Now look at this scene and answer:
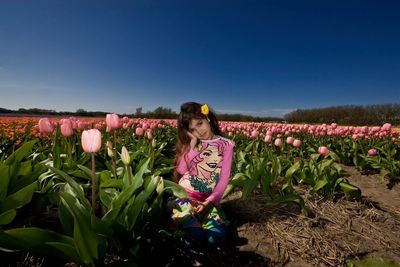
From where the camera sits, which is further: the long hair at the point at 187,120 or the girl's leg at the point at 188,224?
the long hair at the point at 187,120

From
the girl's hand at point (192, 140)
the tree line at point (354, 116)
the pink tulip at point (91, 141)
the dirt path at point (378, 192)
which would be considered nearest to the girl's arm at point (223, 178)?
the girl's hand at point (192, 140)

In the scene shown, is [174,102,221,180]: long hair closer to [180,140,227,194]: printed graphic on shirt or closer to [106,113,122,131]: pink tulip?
[180,140,227,194]: printed graphic on shirt

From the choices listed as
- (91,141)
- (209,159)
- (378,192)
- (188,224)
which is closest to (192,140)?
(209,159)

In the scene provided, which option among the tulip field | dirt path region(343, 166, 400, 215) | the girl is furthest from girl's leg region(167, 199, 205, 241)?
dirt path region(343, 166, 400, 215)

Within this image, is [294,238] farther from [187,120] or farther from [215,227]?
[187,120]

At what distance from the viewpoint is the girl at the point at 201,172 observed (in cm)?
284

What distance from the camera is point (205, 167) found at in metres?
3.43

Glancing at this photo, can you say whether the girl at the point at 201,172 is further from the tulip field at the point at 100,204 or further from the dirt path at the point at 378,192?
the dirt path at the point at 378,192

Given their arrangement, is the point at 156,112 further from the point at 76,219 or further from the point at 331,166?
the point at 76,219

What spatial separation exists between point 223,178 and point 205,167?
11.8 inches

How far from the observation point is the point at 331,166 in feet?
15.1

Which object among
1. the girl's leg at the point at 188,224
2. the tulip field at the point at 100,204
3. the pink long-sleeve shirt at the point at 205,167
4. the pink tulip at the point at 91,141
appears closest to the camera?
the tulip field at the point at 100,204

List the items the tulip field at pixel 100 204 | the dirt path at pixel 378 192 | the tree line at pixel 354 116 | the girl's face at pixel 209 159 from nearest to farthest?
the tulip field at pixel 100 204 → the girl's face at pixel 209 159 → the dirt path at pixel 378 192 → the tree line at pixel 354 116

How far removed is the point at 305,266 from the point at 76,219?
2030mm
